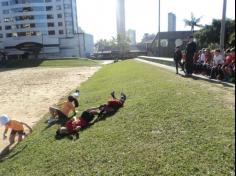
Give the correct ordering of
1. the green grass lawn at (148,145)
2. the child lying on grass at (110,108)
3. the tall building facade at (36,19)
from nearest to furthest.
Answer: the green grass lawn at (148,145) < the child lying on grass at (110,108) < the tall building facade at (36,19)

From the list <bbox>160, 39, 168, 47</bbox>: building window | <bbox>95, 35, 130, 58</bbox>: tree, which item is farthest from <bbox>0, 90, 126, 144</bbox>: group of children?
<bbox>95, 35, 130, 58</bbox>: tree

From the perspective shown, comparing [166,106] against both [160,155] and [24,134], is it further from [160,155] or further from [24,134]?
[24,134]

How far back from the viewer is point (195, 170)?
15.1 ft

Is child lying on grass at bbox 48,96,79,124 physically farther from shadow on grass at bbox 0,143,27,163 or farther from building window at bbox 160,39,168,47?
building window at bbox 160,39,168,47

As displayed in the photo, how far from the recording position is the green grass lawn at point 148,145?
4.91 m

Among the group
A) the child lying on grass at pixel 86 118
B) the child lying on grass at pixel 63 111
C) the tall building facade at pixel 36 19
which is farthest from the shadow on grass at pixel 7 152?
the tall building facade at pixel 36 19

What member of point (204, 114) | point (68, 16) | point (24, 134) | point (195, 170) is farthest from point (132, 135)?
point (68, 16)

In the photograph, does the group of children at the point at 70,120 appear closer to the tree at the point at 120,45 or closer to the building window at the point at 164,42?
the building window at the point at 164,42

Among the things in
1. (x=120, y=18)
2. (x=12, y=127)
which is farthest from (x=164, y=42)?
(x=120, y=18)

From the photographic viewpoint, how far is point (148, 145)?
5.90 meters

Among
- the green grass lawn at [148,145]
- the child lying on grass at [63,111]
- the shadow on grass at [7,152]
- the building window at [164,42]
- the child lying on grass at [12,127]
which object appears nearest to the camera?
the green grass lawn at [148,145]

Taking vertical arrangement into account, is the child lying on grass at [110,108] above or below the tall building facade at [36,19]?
below

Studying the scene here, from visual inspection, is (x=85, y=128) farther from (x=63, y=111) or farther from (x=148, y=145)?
(x=148, y=145)

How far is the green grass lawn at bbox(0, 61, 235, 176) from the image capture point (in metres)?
4.91
